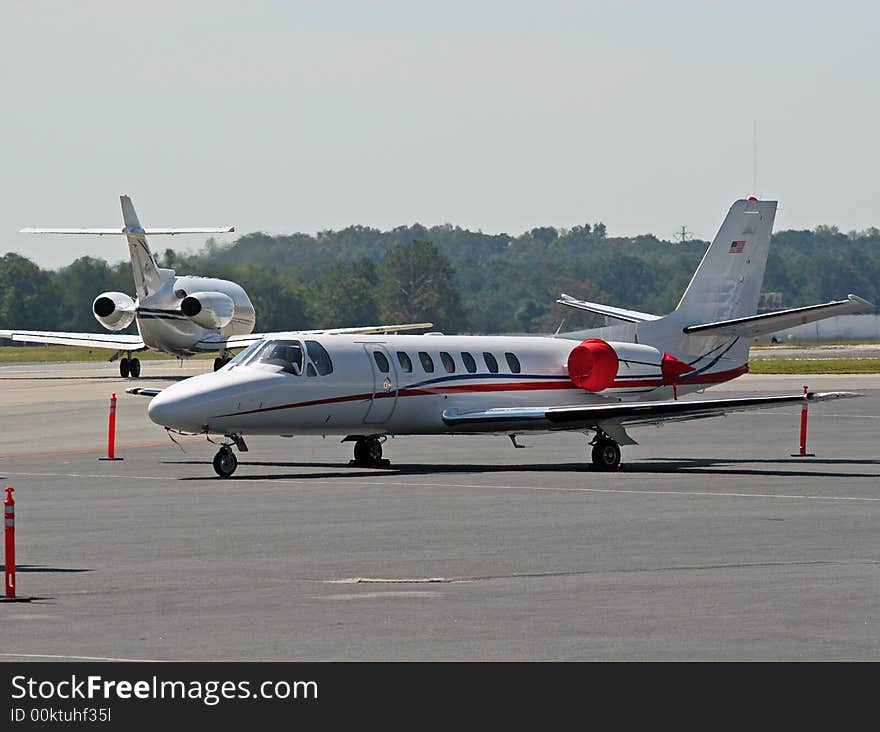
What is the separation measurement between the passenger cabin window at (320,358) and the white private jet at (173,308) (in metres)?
38.8

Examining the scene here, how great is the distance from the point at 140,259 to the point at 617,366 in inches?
1671

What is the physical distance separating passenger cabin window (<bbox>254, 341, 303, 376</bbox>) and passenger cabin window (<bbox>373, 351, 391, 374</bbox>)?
4.93 ft

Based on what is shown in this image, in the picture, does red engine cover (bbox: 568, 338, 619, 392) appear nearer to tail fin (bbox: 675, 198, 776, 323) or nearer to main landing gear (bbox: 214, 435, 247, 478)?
tail fin (bbox: 675, 198, 776, 323)

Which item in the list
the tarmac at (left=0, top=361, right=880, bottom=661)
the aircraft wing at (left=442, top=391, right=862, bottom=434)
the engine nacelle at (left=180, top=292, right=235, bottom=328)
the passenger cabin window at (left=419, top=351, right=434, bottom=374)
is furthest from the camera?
the engine nacelle at (left=180, top=292, right=235, bottom=328)

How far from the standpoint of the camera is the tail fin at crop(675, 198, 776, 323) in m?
34.1

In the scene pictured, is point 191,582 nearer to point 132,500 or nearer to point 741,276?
point 132,500

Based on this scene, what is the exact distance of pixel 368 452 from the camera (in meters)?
30.4

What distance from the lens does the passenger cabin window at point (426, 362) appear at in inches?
1191

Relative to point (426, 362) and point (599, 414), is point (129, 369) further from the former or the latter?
point (599, 414)

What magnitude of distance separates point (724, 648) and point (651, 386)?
A: 816 inches

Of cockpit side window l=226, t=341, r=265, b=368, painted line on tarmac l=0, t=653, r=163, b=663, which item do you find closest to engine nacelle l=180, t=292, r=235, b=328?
cockpit side window l=226, t=341, r=265, b=368

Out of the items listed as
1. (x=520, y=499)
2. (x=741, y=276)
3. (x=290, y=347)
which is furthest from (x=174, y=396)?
(x=741, y=276)

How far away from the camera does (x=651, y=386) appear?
32.6m

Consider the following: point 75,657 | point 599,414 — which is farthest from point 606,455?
point 75,657
